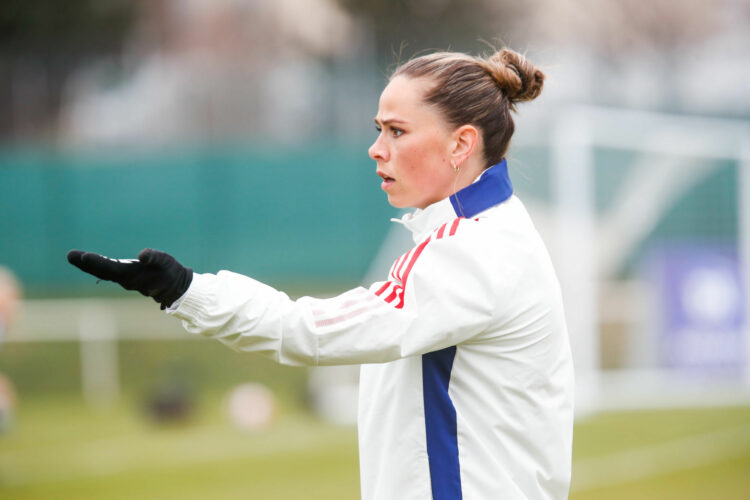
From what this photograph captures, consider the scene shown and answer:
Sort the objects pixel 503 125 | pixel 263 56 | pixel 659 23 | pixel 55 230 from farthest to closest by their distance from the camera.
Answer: pixel 659 23
pixel 263 56
pixel 55 230
pixel 503 125

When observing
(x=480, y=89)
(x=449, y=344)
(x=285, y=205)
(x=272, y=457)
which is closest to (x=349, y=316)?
(x=449, y=344)

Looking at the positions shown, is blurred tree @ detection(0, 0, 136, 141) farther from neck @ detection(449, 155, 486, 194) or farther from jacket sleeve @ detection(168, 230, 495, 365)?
jacket sleeve @ detection(168, 230, 495, 365)

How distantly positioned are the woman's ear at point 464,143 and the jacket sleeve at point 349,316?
322 millimetres

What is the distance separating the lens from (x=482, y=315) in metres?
1.93

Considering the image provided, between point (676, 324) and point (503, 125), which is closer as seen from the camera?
point (503, 125)

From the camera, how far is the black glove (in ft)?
6.13

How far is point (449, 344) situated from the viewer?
6.34 feet

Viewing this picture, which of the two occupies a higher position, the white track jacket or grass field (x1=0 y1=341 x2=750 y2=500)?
the white track jacket

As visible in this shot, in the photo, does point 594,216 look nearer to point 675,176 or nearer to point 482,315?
point 675,176

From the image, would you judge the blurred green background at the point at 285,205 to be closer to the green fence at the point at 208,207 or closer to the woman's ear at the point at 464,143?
the green fence at the point at 208,207

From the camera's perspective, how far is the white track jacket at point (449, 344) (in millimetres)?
1894

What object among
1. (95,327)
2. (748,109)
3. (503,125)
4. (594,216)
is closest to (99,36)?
(95,327)

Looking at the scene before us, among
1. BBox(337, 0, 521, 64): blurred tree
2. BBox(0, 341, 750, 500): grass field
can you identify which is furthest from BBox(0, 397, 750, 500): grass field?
BBox(337, 0, 521, 64): blurred tree

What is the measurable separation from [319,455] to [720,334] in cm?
415
